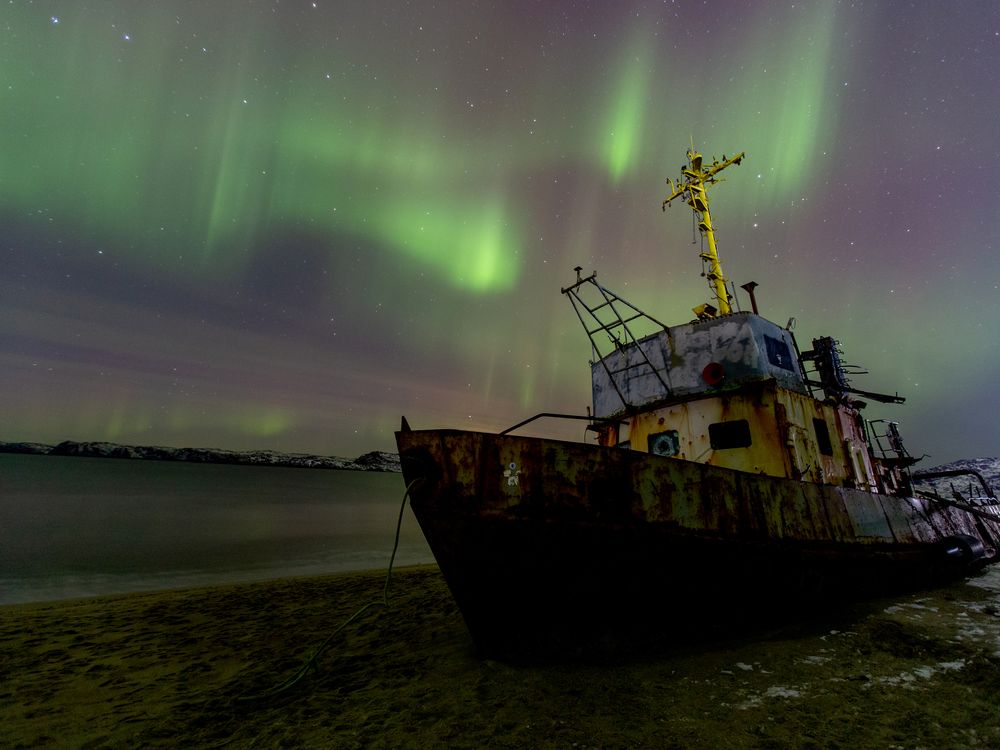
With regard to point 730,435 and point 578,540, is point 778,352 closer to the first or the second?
point 730,435

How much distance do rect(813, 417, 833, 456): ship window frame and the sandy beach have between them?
2.57m

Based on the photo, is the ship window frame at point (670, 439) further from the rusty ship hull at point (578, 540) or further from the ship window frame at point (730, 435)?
the rusty ship hull at point (578, 540)

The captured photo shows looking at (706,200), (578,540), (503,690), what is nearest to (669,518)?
(578,540)

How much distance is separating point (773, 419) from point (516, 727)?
20.5 ft

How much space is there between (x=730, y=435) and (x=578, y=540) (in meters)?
4.47

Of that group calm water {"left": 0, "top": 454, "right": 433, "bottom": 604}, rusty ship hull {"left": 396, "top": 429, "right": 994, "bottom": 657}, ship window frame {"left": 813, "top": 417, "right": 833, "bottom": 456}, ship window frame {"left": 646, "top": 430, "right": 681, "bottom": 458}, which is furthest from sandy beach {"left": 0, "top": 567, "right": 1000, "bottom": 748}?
calm water {"left": 0, "top": 454, "right": 433, "bottom": 604}

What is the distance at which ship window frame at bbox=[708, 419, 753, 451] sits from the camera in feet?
→ 24.0

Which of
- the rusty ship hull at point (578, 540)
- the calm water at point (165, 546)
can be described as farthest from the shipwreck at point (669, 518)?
the calm water at point (165, 546)

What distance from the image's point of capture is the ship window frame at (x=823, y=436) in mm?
7938

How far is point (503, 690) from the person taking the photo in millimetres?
4043

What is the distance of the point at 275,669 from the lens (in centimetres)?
540

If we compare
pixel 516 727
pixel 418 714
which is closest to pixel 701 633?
pixel 516 727

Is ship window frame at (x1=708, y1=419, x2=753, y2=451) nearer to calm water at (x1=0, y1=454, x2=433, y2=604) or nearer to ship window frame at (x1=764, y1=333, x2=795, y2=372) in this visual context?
ship window frame at (x1=764, y1=333, x2=795, y2=372)

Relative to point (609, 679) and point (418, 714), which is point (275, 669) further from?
point (609, 679)
